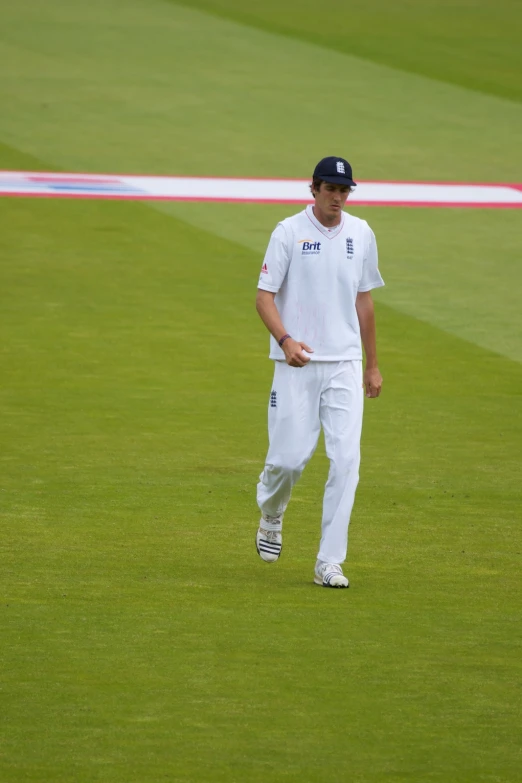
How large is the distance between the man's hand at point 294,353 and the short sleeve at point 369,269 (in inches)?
21.0

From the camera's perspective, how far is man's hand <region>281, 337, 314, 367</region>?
7.38m

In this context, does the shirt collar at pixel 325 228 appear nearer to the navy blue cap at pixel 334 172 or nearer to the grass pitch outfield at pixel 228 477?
the navy blue cap at pixel 334 172

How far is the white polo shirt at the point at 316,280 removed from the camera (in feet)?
24.9

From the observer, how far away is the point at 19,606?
7.20 meters

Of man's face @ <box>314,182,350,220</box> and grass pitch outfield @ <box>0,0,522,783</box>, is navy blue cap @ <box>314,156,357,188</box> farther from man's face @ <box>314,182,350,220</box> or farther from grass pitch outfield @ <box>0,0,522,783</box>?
grass pitch outfield @ <box>0,0,522,783</box>

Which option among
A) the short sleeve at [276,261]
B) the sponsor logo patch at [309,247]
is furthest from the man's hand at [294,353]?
the sponsor logo patch at [309,247]

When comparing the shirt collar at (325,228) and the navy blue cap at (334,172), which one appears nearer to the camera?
the navy blue cap at (334,172)

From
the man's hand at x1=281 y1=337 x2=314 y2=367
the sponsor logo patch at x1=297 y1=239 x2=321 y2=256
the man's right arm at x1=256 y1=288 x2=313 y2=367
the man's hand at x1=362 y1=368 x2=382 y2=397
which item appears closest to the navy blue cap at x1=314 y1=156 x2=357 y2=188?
the sponsor logo patch at x1=297 y1=239 x2=321 y2=256

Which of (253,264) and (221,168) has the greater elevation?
(221,168)

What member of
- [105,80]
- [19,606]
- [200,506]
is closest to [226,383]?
[200,506]

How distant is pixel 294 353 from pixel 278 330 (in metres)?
0.16

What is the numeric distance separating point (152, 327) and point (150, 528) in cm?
587

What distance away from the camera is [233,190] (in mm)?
19312

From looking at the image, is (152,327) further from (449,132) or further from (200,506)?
(449,132)
